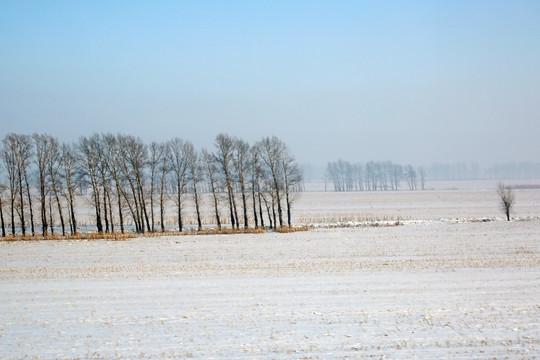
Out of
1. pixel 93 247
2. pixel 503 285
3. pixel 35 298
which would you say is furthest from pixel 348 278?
pixel 93 247

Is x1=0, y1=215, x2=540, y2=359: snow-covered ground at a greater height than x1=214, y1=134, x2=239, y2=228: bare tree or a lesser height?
lesser

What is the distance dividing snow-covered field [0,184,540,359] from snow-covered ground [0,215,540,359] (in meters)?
0.05

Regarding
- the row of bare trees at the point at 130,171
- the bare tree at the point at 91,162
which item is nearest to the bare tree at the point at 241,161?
the row of bare trees at the point at 130,171

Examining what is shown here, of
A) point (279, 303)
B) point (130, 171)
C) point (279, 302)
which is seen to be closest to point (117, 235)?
point (130, 171)

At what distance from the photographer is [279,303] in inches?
612

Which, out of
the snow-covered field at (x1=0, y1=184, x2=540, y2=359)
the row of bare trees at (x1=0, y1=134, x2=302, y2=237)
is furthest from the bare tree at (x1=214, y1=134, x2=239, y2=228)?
the snow-covered field at (x1=0, y1=184, x2=540, y2=359)

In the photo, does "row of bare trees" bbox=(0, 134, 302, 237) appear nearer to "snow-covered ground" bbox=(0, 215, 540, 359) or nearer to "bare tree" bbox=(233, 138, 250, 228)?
"bare tree" bbox=(233, 138, 250, 228)

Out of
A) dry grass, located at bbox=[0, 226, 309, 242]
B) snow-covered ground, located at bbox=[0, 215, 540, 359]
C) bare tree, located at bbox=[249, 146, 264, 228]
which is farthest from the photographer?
bare tree, located at bbox=[249, 146, 264, 228]

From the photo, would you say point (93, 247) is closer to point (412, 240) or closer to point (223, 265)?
point (223, 265)

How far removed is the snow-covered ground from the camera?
11.3 m

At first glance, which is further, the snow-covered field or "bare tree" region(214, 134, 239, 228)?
"bare tree" region(214, 134, 239, 228)

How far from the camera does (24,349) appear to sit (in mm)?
11320

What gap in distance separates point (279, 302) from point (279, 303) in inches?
5.2

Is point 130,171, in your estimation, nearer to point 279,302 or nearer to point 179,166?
point 179,166
